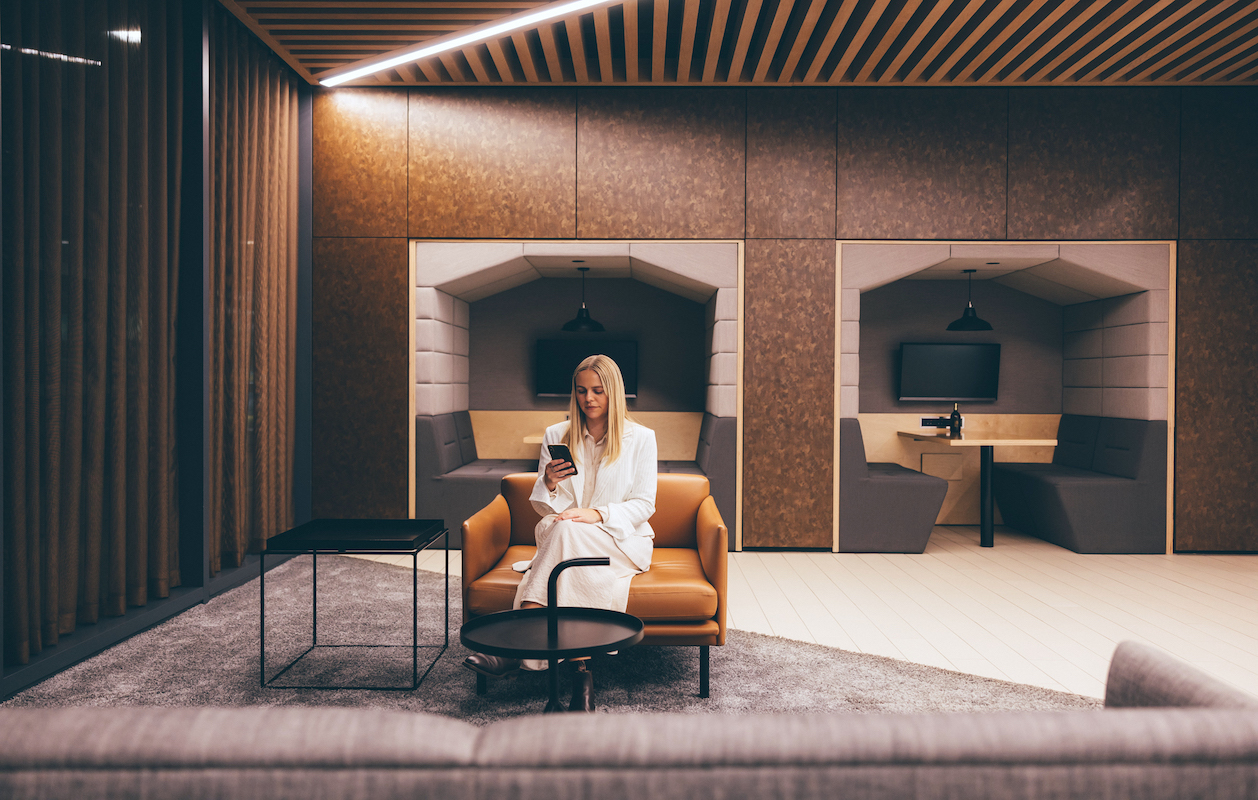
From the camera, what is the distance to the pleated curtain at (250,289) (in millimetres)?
4180

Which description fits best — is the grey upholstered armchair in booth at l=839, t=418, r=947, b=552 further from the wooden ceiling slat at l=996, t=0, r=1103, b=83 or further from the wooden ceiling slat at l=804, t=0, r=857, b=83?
the wooden ceiling slat at l=996, t=0, r=1103, b=83

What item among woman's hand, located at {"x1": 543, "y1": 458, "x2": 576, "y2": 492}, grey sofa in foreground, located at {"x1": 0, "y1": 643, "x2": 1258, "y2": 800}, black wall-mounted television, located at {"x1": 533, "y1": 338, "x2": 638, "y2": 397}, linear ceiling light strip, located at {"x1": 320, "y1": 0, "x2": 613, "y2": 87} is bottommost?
grey sofa in foreground, located at {"x1": 0, "y1": 643, "x2": 1258, "y2": 800}

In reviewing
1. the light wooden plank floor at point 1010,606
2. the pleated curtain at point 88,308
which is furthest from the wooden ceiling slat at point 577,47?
the light wooden plank floor at point 1010,606

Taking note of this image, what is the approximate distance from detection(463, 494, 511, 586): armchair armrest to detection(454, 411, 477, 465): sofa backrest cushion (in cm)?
270

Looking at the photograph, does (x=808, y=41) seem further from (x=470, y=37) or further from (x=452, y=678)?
(x=452, y=678)

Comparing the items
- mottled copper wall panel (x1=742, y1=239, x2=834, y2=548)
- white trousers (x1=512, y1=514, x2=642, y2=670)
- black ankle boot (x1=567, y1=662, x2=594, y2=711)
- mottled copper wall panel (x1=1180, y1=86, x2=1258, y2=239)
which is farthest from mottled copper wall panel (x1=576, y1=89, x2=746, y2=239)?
black ankle boot (x1=567, y1=662, x2=594, y2=711)

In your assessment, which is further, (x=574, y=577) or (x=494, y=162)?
(x=494, y=162)

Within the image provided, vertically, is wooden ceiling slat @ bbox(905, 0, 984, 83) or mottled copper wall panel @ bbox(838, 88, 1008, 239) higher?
wooden ceiling slat @ bbox(905, 0, 984, 83)

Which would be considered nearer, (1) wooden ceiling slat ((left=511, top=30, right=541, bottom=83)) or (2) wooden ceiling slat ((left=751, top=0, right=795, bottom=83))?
(2) wooden ceiling slat ((left=751, top=0, right=795, bottom=83))

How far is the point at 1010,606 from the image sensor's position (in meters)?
3.94

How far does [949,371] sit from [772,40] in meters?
3.39

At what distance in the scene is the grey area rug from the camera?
2.62 m

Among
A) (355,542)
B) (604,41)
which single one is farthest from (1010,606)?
(604,41)

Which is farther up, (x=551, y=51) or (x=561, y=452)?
(x=551, y=51)
